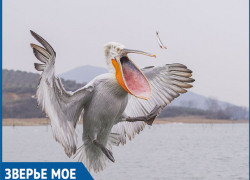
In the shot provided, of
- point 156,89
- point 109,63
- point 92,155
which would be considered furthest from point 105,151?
point 156,89

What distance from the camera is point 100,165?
484 centimetres

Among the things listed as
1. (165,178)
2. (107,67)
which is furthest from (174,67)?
(165,178)

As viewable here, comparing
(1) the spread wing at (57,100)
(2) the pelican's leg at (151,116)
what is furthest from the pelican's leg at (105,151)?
(2) the pelican's leg at (151,116)

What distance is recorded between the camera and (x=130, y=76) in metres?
3.88

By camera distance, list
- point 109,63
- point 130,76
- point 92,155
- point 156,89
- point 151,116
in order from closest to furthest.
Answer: point 130,76 → point 109,63 → point 151,116 → point 92,155 → point 156,89

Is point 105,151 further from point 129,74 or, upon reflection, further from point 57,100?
point 129,74

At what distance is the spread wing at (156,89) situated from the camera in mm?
4891

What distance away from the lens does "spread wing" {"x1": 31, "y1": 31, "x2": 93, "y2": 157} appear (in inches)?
157

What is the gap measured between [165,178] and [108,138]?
21.1 m

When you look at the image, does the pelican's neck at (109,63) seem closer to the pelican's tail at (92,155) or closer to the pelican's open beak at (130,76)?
the pelican's open beak at (130,76)

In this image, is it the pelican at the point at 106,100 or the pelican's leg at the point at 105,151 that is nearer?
the pelican at the point at 106,100

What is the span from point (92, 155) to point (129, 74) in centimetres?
125

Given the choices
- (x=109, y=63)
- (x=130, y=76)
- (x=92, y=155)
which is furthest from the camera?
(x=92, y=155)

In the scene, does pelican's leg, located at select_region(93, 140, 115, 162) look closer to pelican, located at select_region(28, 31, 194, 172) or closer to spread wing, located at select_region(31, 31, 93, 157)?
pelican, located at select_region(28, 31, 194, 172)
